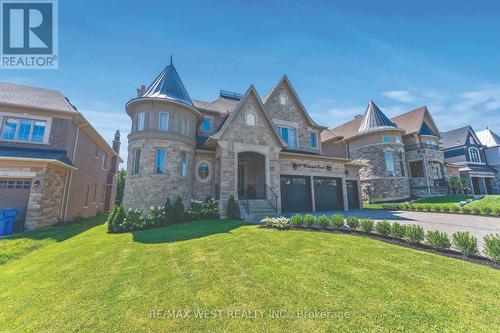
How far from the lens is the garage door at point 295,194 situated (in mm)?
15727

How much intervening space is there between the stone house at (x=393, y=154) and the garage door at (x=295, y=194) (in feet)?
37.6

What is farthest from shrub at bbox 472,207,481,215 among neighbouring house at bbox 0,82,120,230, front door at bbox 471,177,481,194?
neighbouring house at bbox 0,82,120,230

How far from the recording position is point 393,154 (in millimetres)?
24797

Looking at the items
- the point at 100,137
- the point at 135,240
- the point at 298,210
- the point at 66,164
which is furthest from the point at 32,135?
the point at 298,210

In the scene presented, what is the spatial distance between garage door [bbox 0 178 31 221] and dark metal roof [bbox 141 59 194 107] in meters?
9.18

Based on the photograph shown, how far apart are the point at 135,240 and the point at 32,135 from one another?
12.9m

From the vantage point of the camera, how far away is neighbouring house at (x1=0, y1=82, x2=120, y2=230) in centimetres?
1273

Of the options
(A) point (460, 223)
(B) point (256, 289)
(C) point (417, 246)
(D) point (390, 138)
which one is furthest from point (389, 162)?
(B) point (256, 289)

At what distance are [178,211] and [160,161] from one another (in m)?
3.55

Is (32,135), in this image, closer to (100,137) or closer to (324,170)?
(100,137)

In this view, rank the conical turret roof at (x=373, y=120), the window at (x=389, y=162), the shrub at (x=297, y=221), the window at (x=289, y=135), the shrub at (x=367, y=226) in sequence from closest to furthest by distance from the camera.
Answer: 1. the shrub at (x=367, y=226)
2. the shrub at (x=297, y=221)
3. the window at (x=289, y=135)
4. the window at (x=389, y=162)
5. the conical turret roof at (x=373, y=120)

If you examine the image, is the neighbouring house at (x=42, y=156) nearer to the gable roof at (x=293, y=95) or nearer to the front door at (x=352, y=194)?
the gable roof at (x=293, y=95)

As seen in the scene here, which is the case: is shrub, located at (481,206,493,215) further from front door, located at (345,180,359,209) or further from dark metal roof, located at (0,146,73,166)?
dark metal roof, located at (0,146,73,166)

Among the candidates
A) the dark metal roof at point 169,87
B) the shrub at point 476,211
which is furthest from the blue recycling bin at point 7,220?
the shrub at point 476,211
